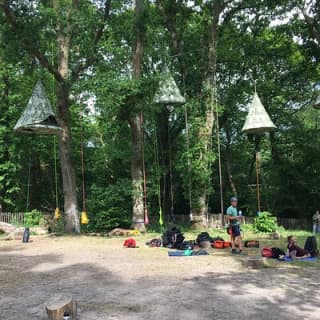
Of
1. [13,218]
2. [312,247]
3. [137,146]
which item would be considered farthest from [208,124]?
[13,218]

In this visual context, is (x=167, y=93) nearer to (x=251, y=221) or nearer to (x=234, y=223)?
(x=234, y=223)

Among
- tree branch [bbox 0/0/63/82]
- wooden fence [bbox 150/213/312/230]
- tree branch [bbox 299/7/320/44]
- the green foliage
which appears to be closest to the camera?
tree branch [bbox 0/0/63/82]

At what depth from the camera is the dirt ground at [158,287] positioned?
6.06 metres

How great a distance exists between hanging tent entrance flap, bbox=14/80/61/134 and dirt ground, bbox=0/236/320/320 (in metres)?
5.48

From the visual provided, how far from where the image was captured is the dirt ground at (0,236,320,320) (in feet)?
19.9

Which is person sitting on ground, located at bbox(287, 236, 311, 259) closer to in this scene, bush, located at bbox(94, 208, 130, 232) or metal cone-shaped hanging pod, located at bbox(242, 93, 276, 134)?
metal cone-shaped hanging pod, located at bbox(242, 93, 276, 134)

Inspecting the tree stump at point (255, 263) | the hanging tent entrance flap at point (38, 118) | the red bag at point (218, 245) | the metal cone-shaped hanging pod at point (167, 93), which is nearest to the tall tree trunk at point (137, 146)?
the metal cone-shaped hanging pod at point (167, 93)

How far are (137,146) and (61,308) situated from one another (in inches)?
574

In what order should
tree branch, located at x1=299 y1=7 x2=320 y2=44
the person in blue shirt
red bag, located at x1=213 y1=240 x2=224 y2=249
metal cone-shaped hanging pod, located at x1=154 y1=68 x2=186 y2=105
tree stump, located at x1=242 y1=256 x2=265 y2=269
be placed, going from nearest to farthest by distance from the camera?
tree stump, located at x1=242 y1=256 x2=265 y2=269 < the person in blue shirt < red bag, located at x1=213 y1=240 x2=224 y2=249 < metal cone-shaped hanging pod, located at x1=154 y1=68 x2=186 y2=105 < tree branch, located at x1=299 y1=7 x2=320 y2=44

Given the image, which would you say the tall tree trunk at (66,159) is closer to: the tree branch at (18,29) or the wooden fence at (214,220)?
the tree branch at (18,29)

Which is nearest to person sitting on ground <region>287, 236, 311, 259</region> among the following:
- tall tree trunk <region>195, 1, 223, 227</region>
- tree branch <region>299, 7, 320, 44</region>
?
tall tree trunk <region>195, 1, 223, 227</region>

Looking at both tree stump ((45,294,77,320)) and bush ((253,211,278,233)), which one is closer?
tree stump ((45,294,77,320))

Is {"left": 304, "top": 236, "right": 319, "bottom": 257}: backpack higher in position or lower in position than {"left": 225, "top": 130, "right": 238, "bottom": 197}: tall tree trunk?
lower

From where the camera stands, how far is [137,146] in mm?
19891
